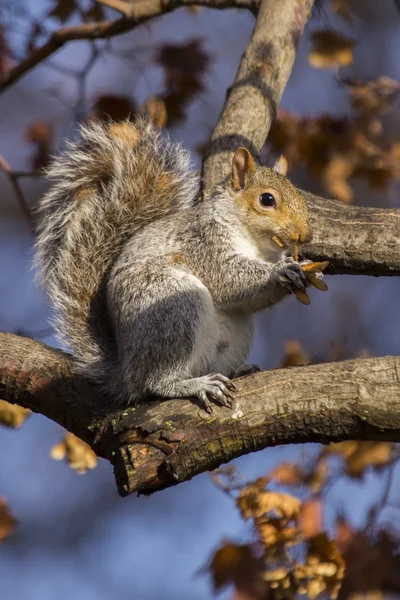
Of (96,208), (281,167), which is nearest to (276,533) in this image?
(96,208)

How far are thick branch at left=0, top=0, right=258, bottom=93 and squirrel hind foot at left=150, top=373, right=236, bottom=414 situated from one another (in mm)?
1679

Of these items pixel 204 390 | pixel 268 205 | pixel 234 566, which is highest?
pixel 268 205

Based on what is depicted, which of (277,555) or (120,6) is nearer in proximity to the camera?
(277,555)

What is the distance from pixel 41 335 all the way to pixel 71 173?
0.64 m

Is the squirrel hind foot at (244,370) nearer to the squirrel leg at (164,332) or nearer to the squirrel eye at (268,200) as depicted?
the squirrel leg at (164,332)

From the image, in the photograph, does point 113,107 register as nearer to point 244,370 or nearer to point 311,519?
point 244,370

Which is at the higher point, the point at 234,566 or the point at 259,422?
the point at 259,422

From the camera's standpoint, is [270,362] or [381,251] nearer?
[381,251]

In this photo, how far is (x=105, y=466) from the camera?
7.02 m

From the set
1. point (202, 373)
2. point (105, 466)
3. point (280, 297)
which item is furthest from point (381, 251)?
point (105, 466)

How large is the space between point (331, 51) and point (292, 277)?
2.11m

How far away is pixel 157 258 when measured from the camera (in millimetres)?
3271

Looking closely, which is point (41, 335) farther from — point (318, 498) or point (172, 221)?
point (318, 498)

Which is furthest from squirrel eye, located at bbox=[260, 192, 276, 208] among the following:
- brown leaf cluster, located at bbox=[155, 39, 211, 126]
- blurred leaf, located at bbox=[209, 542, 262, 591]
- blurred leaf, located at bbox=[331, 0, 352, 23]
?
blurred leaf, located at bbox=[331, 0, 352, 23]
